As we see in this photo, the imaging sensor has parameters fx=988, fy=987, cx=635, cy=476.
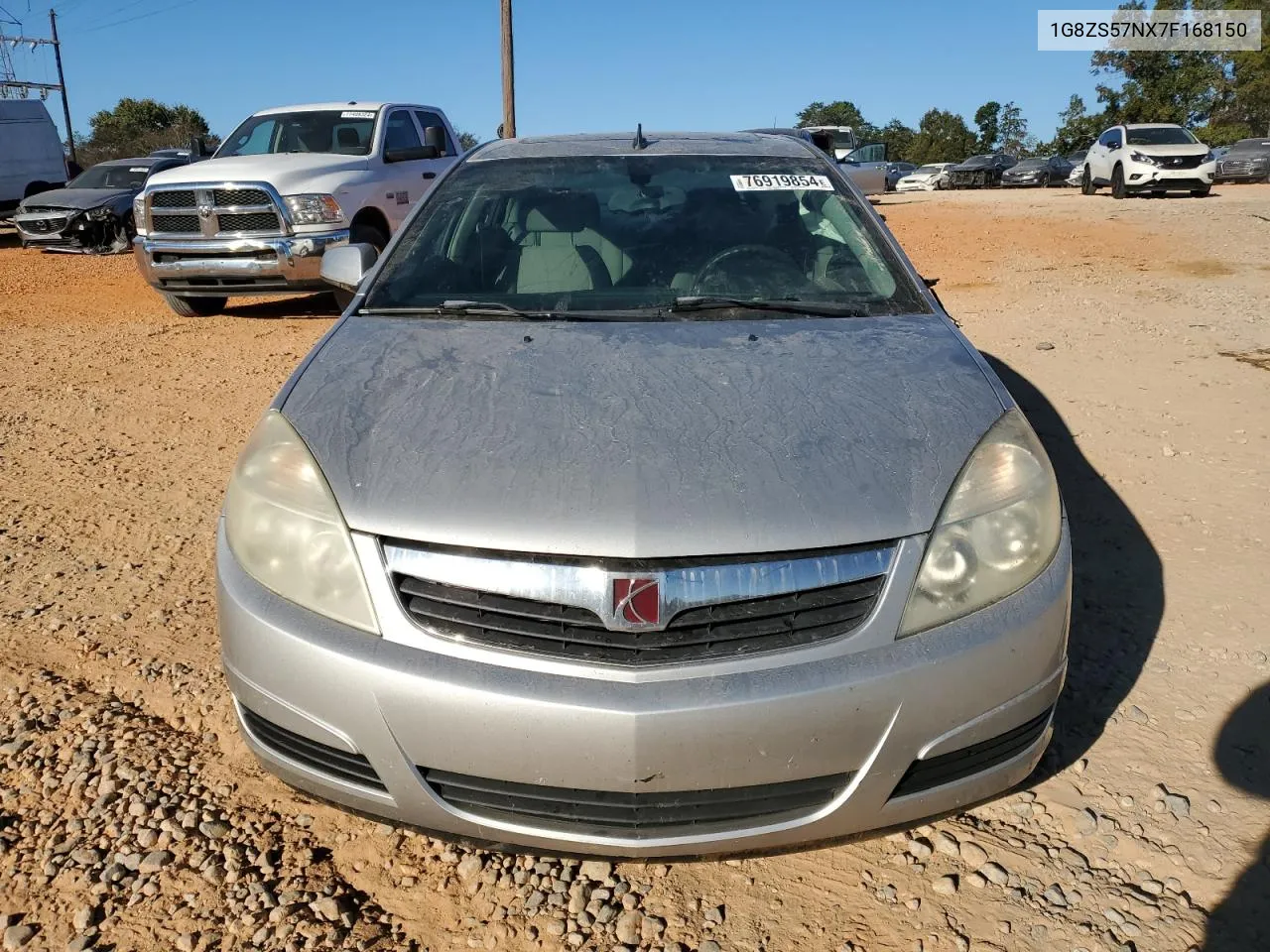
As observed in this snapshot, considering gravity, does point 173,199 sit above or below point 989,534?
above

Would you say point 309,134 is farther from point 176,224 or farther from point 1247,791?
point 1247,791

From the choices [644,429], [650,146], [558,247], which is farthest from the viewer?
[650,146]

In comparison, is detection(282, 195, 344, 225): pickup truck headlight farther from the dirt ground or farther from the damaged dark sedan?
the damaged dark sedan

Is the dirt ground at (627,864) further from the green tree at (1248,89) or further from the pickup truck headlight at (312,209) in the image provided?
the green tree at (1248,89)

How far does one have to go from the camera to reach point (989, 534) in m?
2.05

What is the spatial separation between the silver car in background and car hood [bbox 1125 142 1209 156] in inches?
865

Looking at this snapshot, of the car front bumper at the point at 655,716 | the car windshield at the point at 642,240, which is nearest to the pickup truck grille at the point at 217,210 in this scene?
the car windshield at the point at 642,240

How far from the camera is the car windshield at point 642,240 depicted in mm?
3049

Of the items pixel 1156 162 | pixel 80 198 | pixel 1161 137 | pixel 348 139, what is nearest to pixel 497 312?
pixel 348 139

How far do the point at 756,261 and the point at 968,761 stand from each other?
1749 mm

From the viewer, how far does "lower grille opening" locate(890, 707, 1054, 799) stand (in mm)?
1951

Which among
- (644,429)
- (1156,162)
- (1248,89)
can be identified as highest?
(1248,89)

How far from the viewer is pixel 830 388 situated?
7.81ft

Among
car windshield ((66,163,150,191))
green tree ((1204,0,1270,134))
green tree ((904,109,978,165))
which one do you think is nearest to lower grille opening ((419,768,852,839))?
car windshield ((66,163,150,191))
